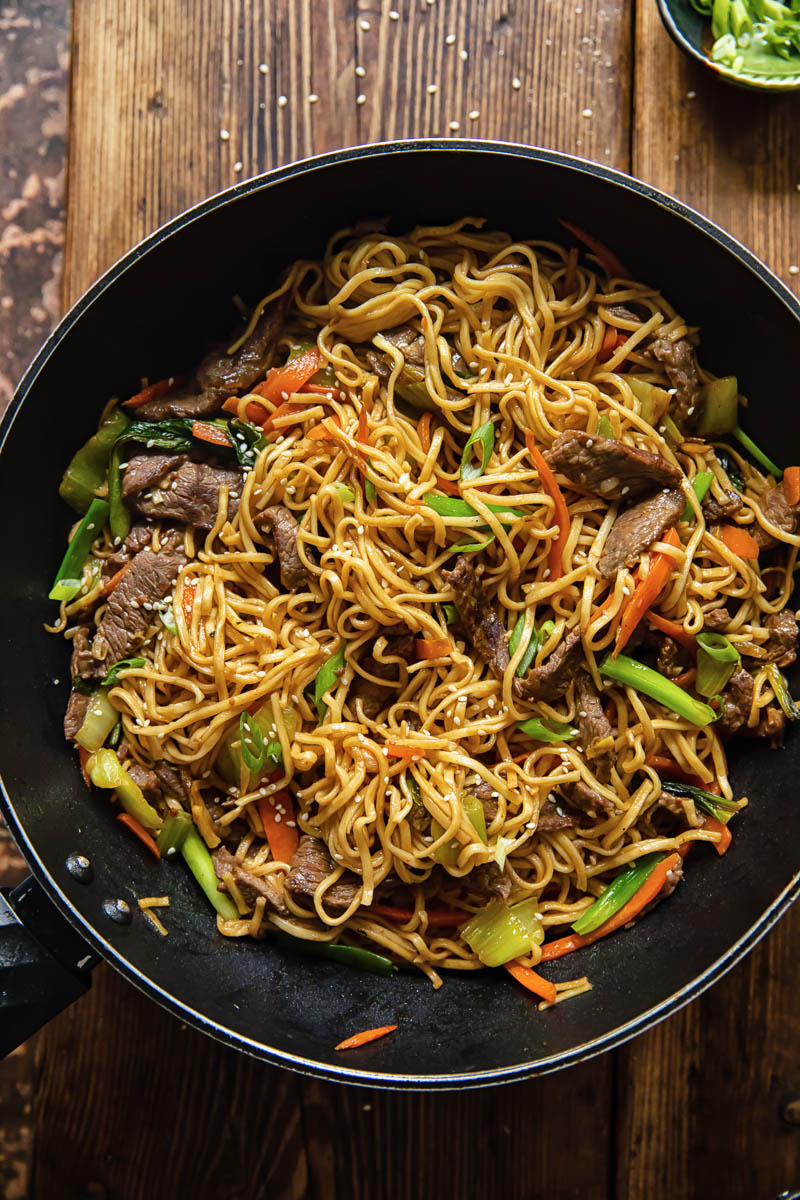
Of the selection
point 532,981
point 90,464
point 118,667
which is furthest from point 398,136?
Answer: point 532,981

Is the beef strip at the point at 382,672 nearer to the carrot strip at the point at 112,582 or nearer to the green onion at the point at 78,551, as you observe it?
the carrot strip at the point at 112,582

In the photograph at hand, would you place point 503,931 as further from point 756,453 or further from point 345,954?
point 756,453

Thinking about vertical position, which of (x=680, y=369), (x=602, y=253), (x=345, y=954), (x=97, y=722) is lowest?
(x=345, y=954)

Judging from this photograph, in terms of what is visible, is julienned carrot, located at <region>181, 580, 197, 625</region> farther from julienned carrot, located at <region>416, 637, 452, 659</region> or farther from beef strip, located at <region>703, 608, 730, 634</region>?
beef strip, located at <region>703, 608, 730, 634</region>

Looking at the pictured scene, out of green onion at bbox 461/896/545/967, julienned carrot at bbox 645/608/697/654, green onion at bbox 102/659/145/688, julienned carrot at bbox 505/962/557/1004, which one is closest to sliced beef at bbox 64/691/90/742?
green onion at bbox 102/659/145/688

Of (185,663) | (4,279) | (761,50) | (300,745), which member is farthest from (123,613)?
(761,50)

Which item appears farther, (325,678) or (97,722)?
(97,722)

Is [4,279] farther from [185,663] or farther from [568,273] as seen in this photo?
[568,273]
